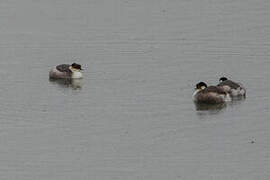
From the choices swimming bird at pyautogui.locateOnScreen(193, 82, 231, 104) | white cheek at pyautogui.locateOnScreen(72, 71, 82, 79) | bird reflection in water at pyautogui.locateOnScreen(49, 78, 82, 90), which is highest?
white cheek at pyautogui.locateOnScreen(72, 71, 82, 79)

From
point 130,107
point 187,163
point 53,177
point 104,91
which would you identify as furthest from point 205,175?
point 104,91

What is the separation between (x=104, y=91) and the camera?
27625 millimetres

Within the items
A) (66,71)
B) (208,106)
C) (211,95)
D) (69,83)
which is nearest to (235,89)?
(211,95)

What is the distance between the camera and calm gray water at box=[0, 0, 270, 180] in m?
21.5

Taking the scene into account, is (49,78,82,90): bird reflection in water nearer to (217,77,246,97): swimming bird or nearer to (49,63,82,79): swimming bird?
(49,63,82,79): swimming bird

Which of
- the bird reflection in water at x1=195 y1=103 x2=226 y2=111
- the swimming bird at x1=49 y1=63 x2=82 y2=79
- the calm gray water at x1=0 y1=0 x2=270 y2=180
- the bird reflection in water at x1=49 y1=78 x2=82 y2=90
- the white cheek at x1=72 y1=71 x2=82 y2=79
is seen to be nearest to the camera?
the calm gray water at x1=0 y1=0 x2=270 y2=180

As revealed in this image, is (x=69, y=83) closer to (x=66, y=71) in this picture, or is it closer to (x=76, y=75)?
(x=76, y=75)

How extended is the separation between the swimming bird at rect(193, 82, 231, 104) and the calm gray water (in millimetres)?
295

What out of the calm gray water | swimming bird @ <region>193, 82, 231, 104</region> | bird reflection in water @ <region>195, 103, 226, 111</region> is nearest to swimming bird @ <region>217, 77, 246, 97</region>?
swimming bird @ <region>193, 82, 231, 104</region>

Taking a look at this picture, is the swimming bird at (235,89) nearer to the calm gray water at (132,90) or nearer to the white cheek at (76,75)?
the calm gray water at (132,90)

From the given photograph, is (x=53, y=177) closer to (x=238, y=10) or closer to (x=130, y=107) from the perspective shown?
(x=130, y=107)

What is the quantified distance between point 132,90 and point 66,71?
125 inches

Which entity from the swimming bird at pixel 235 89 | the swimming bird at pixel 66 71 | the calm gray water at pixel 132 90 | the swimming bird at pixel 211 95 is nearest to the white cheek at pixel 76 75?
the swimming bird at pixel 66 71

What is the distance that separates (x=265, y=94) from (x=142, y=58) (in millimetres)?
4970
